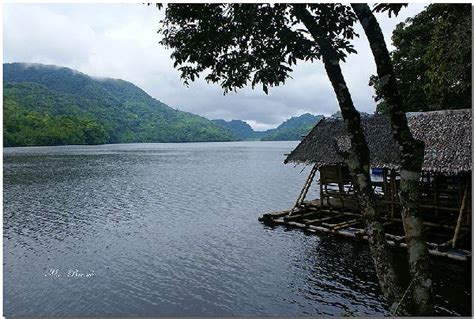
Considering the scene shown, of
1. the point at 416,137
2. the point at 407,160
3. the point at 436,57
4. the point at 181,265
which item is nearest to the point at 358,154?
the point at 407,160

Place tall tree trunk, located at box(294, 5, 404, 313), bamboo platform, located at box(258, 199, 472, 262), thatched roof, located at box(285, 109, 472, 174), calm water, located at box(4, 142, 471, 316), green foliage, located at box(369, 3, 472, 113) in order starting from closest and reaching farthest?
1. tall tree trunk, located at box(294, 5, 404, 313)
2. calm water, located at box(4, 142, 471, 316)
3. bamboo platform, located at box(258, 199, 472, 262)
4. thatched roof, located at box(285, 109, 472, 174)
5. green foliage, located at box(369, 3, 472, 113)

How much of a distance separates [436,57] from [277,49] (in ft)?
58.3

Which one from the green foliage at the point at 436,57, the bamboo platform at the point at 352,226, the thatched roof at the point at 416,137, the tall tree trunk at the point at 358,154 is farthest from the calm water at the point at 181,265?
the green foliage at the point at 436,57

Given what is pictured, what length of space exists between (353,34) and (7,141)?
5249 inches

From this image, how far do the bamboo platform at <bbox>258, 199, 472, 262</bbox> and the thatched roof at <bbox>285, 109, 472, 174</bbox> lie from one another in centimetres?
276

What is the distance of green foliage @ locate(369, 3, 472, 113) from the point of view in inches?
749

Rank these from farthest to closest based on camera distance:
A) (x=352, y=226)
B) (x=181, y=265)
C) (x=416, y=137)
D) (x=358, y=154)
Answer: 1. (x=352, y=226)
2. (x=416, y=137)
3. (x=181, y=265)
4. (x=358, y=154)

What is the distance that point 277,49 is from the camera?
7.07 meters

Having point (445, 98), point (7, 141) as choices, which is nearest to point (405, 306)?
point (445, 98)

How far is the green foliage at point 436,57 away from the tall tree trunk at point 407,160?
43.3 feet

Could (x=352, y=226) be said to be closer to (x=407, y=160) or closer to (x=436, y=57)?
(x=436, y=57)

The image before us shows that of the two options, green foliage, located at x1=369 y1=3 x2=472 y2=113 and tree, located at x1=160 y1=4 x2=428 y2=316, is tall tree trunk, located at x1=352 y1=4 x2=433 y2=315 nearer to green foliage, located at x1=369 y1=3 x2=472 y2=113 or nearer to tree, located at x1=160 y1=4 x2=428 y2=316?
tree, located at x1=160 y1=4 x2=428 y2=316

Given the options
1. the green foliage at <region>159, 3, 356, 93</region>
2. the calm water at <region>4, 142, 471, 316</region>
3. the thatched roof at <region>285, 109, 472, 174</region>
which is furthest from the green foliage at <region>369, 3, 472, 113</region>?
the green foliage at <region>159, 3, 356, 93</region>

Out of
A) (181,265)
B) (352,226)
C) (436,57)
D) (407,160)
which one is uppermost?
(436,57)
